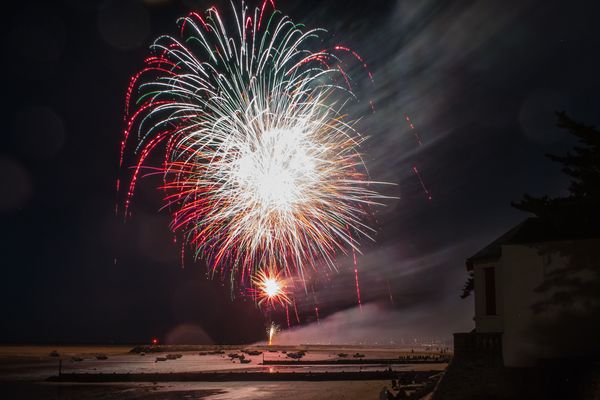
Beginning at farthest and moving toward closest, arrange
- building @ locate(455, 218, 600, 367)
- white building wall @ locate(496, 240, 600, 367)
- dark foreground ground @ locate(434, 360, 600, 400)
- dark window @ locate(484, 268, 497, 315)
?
dark window @ locate(484, 268, 497, 315), white building wall @ locate(496, 240, 600, 367), building @ locate(455, 218, 600, 367), dark foreground ground @ locate(434, 360, 600, 400)

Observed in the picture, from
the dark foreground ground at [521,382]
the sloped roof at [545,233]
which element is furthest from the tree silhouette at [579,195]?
the dark foreground ground at [521,382]

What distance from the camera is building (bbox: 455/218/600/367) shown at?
60.8ft

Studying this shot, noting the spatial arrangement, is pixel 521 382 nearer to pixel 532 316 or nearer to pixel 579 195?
pixel 532 316

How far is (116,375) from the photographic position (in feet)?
185

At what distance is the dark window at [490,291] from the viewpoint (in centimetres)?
2281

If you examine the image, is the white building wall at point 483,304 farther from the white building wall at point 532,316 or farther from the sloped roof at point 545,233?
the white building wall at point 532,316

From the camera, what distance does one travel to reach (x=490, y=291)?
912 inches

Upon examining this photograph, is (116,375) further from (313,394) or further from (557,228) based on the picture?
(557,228)

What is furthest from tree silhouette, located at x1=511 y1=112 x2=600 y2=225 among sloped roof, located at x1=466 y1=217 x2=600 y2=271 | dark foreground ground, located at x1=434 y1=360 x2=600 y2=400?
dark foreground ground, located at x1=434 y1=360 x2=600 y2=400

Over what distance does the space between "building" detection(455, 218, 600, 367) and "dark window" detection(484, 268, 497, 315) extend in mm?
2103

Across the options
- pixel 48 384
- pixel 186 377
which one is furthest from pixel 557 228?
pixel 48 384

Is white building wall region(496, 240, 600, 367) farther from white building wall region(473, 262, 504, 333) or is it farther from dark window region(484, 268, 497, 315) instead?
dark window region(484, 268, 497, 315)

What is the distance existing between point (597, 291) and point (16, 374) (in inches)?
2554

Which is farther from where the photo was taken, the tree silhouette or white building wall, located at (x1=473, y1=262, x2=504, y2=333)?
white building wall, located at (x1=473, y1=262, x2=504, y2=333)
